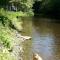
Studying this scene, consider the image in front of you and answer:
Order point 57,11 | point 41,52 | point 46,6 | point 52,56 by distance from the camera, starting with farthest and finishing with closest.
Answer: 1. point 46,6
2. point 57,11
3. point 41,52
4. point 52,56

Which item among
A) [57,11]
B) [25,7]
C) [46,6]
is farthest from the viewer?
[46,6]

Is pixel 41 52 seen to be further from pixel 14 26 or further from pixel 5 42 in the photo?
pixel 14 26

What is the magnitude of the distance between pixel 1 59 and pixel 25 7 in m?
46.9

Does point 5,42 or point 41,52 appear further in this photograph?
point 41,52

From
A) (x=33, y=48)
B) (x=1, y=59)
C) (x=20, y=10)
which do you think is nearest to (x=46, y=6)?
(x=20, y=10)

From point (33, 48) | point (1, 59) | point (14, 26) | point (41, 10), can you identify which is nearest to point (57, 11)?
point (41, 10)

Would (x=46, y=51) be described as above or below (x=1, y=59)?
below

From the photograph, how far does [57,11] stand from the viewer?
2569 inches

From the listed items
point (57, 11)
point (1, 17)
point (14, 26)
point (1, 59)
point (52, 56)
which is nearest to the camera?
point (1, 59)

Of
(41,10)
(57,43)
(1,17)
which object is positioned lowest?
(41,10)

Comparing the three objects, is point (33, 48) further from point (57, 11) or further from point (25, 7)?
point (57, 11)

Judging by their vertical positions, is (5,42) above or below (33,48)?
above

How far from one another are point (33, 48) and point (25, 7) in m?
39.1

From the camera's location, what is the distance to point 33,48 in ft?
65.2
